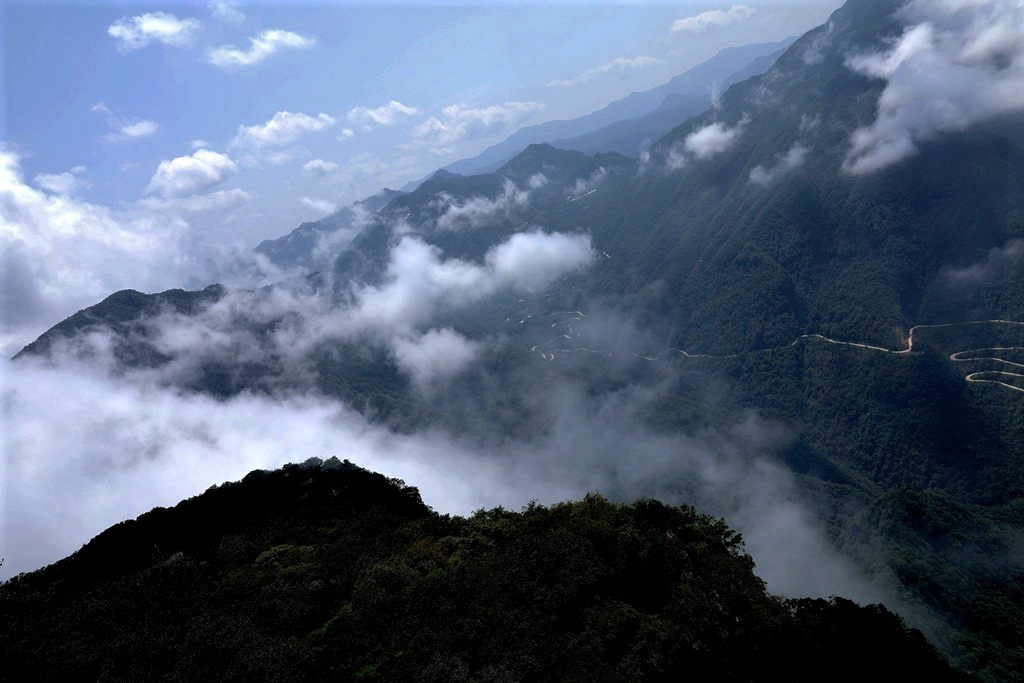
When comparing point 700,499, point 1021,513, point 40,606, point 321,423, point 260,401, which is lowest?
point 1021,513

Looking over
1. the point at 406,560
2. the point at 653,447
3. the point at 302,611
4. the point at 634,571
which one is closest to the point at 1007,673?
the point at 634,571

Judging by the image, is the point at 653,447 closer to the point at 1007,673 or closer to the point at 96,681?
the point at 1007,673

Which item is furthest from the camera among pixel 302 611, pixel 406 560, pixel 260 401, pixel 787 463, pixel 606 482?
pixel 260 401

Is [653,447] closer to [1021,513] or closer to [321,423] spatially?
[1021,513]

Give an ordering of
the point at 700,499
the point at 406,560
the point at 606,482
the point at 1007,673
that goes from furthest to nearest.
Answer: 1. the point at 606,482
2. the point at 700,499
3. the point at 1007,673
4. the point at 406,560

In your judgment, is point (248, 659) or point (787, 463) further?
point (787, 463)

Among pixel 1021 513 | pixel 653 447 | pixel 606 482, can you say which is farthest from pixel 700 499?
pixel 1021 513

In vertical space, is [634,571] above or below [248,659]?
below
